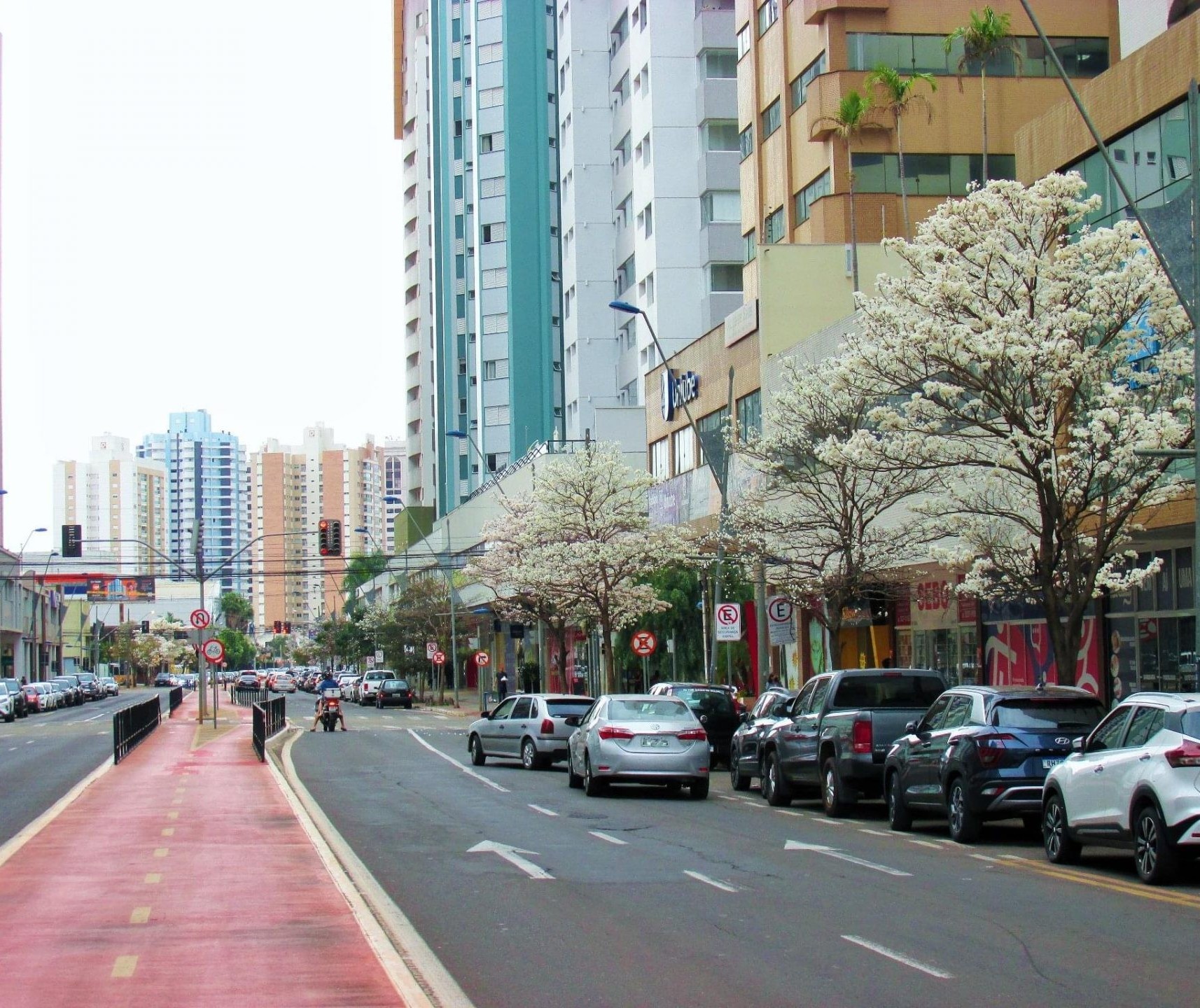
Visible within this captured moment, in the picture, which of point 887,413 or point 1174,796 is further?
point 887,413

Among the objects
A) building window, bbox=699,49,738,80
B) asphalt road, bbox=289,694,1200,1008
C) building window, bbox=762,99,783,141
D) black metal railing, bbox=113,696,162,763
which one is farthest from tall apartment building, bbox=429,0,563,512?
asphalt road, bbox=289,694,1200,1008

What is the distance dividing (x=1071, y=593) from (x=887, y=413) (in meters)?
3.51

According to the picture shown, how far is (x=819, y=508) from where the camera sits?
1203 inches

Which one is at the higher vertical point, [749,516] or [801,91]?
[801,91]

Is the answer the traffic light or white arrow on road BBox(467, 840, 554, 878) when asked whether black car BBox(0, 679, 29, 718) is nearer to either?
the traffic light

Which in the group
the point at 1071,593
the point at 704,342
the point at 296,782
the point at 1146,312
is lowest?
the point at 296,782

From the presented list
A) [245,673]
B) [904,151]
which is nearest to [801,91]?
[904,151]

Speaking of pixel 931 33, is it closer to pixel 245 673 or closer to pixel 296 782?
pixel 296 782

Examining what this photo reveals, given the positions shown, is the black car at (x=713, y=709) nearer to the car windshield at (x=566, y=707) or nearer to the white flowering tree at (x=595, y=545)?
the car windshield at (x=566, y=707)

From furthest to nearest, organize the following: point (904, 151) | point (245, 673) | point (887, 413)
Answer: point (245, 673)
point (904, 151)
point (887, 413)

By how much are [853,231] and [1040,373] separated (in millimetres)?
24088

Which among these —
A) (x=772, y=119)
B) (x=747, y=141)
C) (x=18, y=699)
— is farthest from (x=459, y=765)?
(x=18, y=699)

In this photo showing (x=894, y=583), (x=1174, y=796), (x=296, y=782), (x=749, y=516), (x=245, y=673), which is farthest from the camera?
(x=245, y=673)

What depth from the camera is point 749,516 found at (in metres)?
31.0
